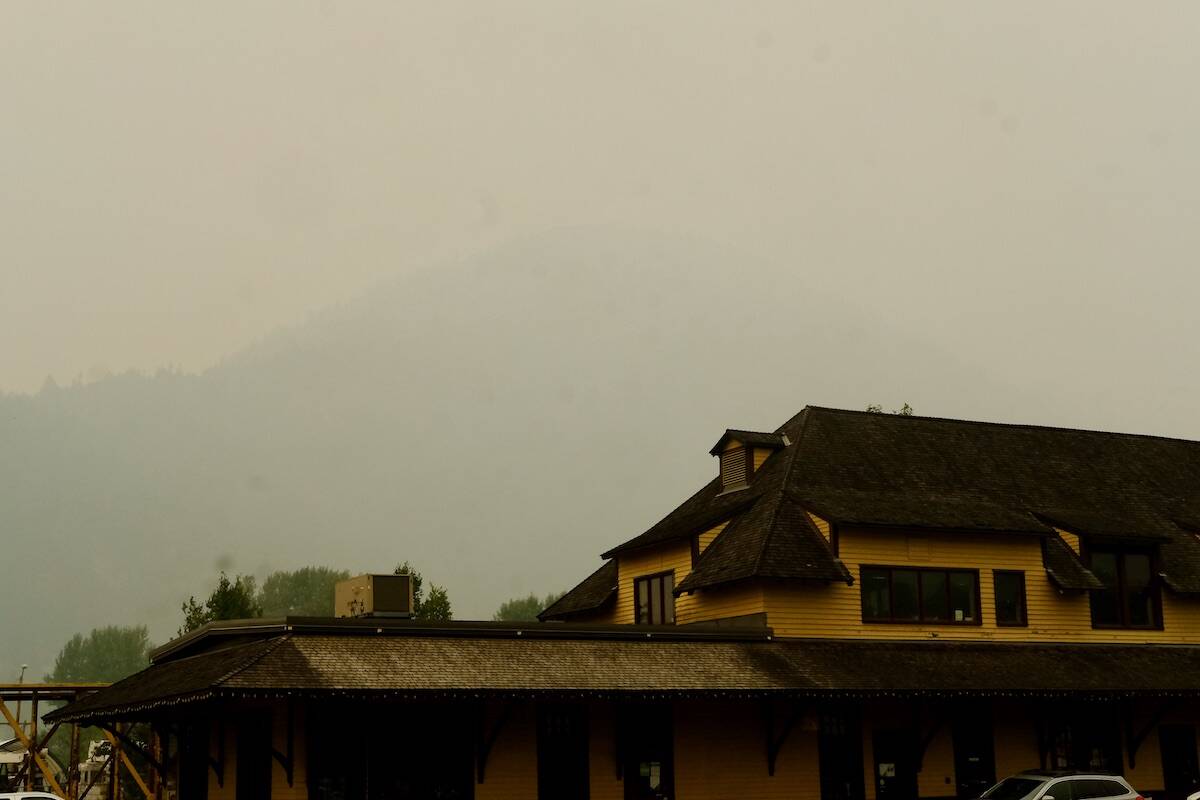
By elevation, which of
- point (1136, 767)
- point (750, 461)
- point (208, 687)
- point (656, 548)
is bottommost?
point (1136, 767)

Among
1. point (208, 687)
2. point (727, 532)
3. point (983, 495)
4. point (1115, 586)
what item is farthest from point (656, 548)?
point (208, 687)

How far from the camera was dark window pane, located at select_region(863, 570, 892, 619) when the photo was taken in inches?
1399

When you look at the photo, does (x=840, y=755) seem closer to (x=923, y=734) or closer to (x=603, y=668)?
(x=923, y=734)

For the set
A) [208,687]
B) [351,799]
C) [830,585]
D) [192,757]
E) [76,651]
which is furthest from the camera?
[76,651]

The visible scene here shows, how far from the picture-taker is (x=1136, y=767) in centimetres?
3700

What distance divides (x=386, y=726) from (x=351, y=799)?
62.3 inches

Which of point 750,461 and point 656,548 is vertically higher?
point 750,461

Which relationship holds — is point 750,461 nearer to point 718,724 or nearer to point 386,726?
point 718,724

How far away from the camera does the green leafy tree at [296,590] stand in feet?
529

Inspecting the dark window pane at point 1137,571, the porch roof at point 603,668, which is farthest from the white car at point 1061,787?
the dark window pane at point 1137,571

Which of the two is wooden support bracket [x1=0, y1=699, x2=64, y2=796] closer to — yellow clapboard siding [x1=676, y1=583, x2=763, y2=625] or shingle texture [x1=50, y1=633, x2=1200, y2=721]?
shingle texture [x1=50, y1=633, x2=1200, y2=721]

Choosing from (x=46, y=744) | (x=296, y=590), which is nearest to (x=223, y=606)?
(x=46, y=744)

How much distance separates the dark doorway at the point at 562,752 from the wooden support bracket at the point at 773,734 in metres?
4.49

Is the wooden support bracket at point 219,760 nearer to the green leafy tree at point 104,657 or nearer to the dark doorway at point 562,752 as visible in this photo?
the dark doorway at point 562,752
